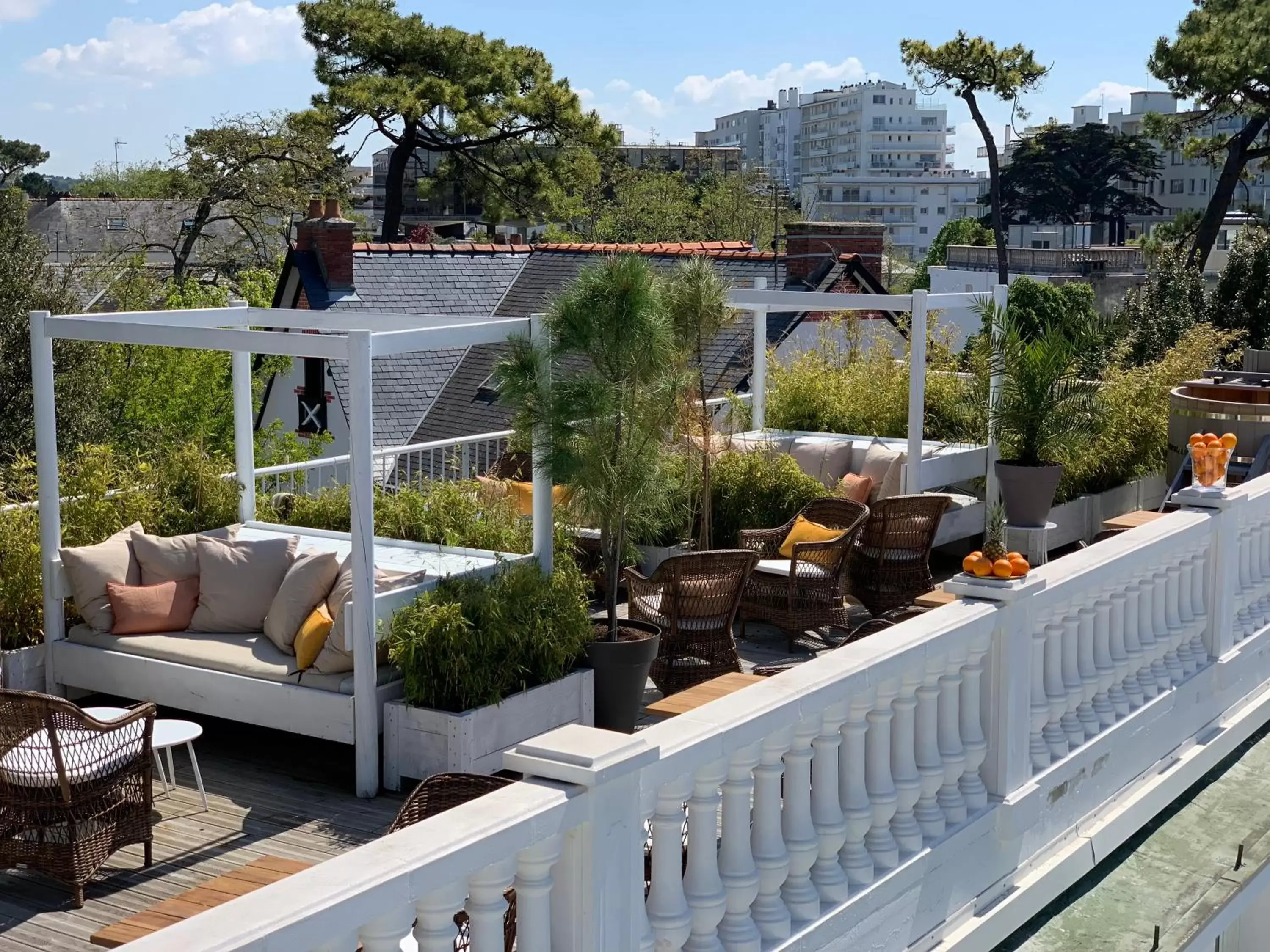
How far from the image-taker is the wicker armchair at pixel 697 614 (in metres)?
7.38

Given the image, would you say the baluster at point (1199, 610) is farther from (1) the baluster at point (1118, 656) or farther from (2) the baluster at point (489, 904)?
(2) the baluster at point (489, 904)

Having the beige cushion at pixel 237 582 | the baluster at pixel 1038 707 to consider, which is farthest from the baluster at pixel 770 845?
the beige cushion at pixel 237 582

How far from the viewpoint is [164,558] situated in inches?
287

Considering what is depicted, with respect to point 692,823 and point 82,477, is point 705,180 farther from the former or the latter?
point 692,823

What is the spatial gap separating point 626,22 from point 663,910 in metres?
69.8

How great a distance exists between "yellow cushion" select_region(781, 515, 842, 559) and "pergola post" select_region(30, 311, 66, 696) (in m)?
4.18

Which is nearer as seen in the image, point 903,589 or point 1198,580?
point 1198,580

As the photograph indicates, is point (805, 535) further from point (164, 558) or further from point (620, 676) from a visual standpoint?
point (164, 558)

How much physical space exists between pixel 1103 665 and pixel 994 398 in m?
5.97

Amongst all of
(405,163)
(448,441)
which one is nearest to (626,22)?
(405,163)

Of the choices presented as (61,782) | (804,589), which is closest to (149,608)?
(61,782)

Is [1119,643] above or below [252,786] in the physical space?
above

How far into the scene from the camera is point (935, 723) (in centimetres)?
414

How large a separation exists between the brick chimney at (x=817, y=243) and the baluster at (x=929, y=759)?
13.3 m
